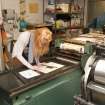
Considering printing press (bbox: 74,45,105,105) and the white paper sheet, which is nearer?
printing press (bbox: 74,45,105,105)

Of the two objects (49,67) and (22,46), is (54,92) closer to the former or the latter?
(49,67)

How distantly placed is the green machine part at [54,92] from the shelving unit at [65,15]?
2621 mm

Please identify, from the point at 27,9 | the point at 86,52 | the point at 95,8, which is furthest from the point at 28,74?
the point at 95,8

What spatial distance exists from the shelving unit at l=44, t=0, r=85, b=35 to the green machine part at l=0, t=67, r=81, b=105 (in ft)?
8.60

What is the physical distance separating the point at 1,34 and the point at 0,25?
0.15 meters

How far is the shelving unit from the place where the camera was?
192 inches

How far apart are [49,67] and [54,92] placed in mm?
354

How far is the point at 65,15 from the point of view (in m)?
5.26

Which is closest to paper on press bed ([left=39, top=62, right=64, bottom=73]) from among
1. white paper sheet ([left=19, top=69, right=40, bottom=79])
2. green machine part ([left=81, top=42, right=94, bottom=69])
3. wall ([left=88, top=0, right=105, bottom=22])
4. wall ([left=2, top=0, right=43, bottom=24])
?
white paper sheet ([left=19, top=69, right=40, bottom=79])

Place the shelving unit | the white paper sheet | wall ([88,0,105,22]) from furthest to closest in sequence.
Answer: wall ([88,0,105,22])
the shelving unit
the white paper sheet

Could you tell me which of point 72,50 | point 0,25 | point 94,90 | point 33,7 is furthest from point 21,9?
point 94,90

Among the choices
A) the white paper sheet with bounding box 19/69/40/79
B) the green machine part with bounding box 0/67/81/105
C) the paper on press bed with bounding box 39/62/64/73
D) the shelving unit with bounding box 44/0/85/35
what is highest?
the shelving unit with bounding box 44/0/85/35

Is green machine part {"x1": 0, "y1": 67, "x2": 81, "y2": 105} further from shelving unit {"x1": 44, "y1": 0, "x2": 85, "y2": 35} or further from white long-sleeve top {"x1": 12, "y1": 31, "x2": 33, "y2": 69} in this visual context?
shelving unit {"x1": 44, "y1": 0, "x2": 85, "y2": 35}

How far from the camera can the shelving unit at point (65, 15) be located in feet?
16.0
